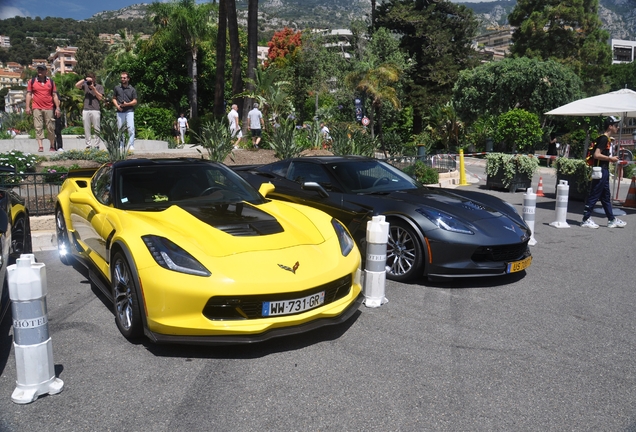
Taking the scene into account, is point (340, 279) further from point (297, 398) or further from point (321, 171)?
point (321, 171)

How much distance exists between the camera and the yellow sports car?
3793mm

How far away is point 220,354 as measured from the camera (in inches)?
159

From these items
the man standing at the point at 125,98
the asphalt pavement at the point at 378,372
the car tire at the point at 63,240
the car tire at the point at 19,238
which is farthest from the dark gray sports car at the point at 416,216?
the man standing at the point at 125,98

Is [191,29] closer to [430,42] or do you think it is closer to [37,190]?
[430,42]

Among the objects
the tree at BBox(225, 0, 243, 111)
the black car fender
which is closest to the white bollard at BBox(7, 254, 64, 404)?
the black car fender

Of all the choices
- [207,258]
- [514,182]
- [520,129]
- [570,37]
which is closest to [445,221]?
[207,258]

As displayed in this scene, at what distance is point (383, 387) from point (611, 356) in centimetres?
180

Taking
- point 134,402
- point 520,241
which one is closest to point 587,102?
point 520,241

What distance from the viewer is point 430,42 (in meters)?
44.7

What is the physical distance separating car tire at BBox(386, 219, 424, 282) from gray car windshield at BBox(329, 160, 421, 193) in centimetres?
81

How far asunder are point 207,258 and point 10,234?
192 centimetres

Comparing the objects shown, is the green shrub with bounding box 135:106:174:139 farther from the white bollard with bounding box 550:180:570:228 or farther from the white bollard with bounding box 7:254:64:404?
the white bollard with bounding box 7:254:64:404

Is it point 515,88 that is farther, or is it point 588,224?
point 515,88

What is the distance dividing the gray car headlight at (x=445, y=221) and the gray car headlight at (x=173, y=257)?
110 inches
